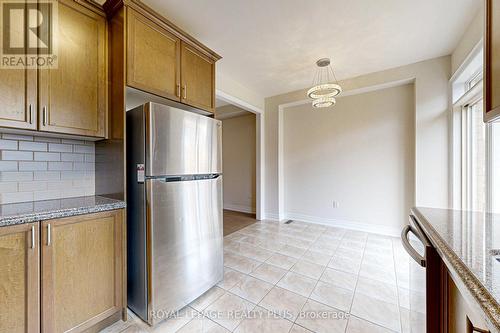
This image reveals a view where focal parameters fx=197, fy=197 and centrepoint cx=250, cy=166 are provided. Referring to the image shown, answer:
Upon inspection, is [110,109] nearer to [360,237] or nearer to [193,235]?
[193,235]

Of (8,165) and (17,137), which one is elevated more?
(17,137)

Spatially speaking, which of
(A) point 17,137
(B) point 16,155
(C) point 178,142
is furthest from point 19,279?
(C) point 178,142

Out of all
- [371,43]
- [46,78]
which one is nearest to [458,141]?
[371,43]

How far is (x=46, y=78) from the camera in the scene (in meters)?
1.34

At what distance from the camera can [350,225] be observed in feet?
12.2

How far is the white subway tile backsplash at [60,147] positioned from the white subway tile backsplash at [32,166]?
5.2 inches

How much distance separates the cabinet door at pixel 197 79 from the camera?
1918mm

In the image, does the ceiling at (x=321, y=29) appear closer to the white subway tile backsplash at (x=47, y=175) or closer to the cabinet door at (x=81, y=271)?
the white subway tile backsplash at (x=47, y=175)

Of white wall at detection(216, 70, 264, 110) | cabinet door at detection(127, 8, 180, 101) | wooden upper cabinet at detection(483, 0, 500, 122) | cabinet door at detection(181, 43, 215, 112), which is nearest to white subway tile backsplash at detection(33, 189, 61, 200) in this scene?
cabinet door at detection(127, 8, 180, 101)

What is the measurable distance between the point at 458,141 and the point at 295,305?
117 inches

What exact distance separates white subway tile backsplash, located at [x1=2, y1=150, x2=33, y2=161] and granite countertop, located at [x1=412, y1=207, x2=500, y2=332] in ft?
8.13

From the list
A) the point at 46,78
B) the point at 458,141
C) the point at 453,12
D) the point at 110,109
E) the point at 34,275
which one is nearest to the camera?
the point at 34,275

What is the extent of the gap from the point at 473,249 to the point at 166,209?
5.40ft

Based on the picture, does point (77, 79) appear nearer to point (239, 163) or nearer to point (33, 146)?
point (33, 146)
